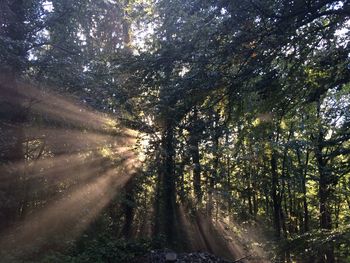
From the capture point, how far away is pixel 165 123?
544 cm

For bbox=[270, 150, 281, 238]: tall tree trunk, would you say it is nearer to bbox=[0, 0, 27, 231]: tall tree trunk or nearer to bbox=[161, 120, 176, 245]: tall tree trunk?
bbox=[161, 120, 176, 245]: tall tree trunk

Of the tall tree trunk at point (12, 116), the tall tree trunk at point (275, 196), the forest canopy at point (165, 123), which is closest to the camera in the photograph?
the forest canopy at point (165, 123)

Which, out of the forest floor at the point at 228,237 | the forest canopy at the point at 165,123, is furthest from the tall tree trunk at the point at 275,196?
the forest floor at the point at 228,237

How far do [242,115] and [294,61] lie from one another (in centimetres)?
110

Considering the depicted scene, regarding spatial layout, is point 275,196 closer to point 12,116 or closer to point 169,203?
point 169,203

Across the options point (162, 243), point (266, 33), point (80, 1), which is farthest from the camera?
point (162, 243)

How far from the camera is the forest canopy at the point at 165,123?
5.10 metres

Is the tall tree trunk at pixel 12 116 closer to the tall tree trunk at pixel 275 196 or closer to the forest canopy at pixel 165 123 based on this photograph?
the forest canopy at pixel 165 123

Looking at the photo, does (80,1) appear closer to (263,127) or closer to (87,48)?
(87,48)

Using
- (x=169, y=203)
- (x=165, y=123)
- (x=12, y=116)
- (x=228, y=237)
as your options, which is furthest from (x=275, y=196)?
(x=165, y=123)

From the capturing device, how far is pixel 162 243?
1554 cm

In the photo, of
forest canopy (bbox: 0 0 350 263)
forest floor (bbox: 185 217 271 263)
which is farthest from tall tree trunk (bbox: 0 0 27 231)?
forest floor (bbox: 185 217 271 263)

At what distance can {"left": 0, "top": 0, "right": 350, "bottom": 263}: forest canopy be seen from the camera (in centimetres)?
510

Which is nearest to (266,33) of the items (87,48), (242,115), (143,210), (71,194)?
(242,115)
